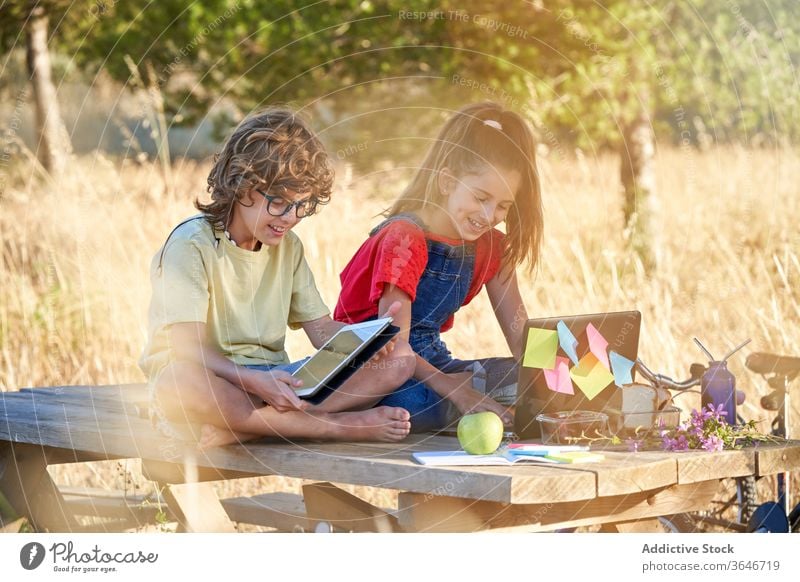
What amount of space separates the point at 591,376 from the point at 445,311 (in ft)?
2.01

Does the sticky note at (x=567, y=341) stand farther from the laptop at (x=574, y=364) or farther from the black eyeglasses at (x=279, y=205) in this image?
the black eyeglasses at (x=279, y=205)

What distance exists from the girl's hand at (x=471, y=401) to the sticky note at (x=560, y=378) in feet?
0.85

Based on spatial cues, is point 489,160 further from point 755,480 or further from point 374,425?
point 755,480

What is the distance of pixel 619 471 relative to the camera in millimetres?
2545

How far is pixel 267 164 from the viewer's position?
3.20m

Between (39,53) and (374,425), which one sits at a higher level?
(39,53)

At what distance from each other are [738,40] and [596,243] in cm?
282

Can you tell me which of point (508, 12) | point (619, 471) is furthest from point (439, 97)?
point (619, 471)

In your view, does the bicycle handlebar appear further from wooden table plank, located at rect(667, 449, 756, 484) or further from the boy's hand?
the boy's hand

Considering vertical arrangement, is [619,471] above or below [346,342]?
below

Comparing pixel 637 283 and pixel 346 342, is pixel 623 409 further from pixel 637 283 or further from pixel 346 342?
pixel 637 283

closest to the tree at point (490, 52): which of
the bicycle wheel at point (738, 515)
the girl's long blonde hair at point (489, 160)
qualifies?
the bicycle wheel at point (738, 515)

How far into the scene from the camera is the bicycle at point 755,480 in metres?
3.22

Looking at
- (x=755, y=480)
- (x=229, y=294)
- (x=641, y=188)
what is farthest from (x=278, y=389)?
(x=641, y=188)
